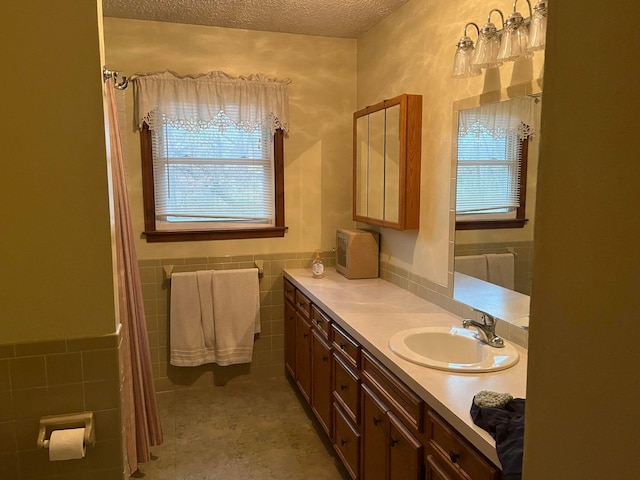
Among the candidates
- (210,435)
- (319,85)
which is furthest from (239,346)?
(319,85)

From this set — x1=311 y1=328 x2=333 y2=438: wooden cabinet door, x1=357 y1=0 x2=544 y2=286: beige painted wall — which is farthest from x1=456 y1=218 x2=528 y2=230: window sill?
x1=311 y1=328 x2=333 y2=438: wooden cabinet door

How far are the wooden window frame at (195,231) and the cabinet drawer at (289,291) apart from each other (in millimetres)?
368

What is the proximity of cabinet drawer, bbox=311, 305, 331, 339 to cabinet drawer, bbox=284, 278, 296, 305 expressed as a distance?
0.46m

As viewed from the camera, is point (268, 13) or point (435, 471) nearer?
point (435, 471)

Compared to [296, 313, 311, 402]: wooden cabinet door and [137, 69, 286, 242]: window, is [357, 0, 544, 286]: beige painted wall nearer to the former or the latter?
[296, 313, 311, 402]: wooden cabinet door

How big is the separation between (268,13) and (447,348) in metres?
2.29

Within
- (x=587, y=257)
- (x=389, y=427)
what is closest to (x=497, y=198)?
(x=389, y=427)

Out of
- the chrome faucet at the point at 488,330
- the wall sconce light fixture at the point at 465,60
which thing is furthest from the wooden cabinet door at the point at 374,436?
the wall sconce light fixture at the point at 465,60

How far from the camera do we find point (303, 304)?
3.31 metres

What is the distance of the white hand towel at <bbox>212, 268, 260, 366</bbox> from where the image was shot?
3594 millimetres

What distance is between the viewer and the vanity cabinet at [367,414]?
5.41 feet

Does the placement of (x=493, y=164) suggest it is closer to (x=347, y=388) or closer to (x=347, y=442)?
(x=347, y=388)

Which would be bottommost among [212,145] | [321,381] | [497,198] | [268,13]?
[321,381]

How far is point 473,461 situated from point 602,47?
1.29 metres
